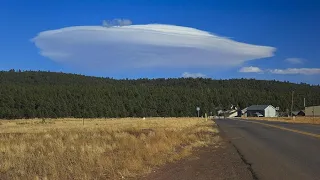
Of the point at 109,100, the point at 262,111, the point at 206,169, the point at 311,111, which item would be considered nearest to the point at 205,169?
the point at 206,169

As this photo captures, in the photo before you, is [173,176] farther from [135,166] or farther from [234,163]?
[234,163]

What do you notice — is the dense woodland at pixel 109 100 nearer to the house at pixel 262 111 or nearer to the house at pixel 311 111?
the house at pixel 262 111

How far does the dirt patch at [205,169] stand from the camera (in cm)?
1053

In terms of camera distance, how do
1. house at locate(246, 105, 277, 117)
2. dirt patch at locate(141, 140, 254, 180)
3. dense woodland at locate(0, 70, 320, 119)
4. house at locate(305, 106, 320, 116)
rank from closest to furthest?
1. dirt patch at locate(141, 140, 254, 180)
2. dense woodland at locate(0, 70, 320, 119)
3. house at locate(305, 106, 320, 116)
4. house at locate(246, 105, 277, 117)

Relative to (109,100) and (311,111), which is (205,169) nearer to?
(311,111)

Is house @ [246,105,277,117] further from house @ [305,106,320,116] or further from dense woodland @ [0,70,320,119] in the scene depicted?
house @ [305,106,320,116]

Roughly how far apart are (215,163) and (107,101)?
439ft

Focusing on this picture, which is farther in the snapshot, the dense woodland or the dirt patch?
the dense woodland

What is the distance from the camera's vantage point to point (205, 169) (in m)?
12.0

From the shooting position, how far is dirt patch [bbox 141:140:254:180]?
10.5 metres

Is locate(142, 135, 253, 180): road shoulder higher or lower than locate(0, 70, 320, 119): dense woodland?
lower

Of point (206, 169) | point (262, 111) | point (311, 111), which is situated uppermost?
point (262, 111)

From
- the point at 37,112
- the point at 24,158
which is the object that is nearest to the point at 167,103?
the point at 37,112

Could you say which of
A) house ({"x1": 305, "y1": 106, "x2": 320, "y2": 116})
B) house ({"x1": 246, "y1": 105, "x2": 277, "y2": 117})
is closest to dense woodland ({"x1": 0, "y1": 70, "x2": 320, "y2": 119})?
house ({"x1": 246, "y1": 105, "x2": 277, "y2": 117})
